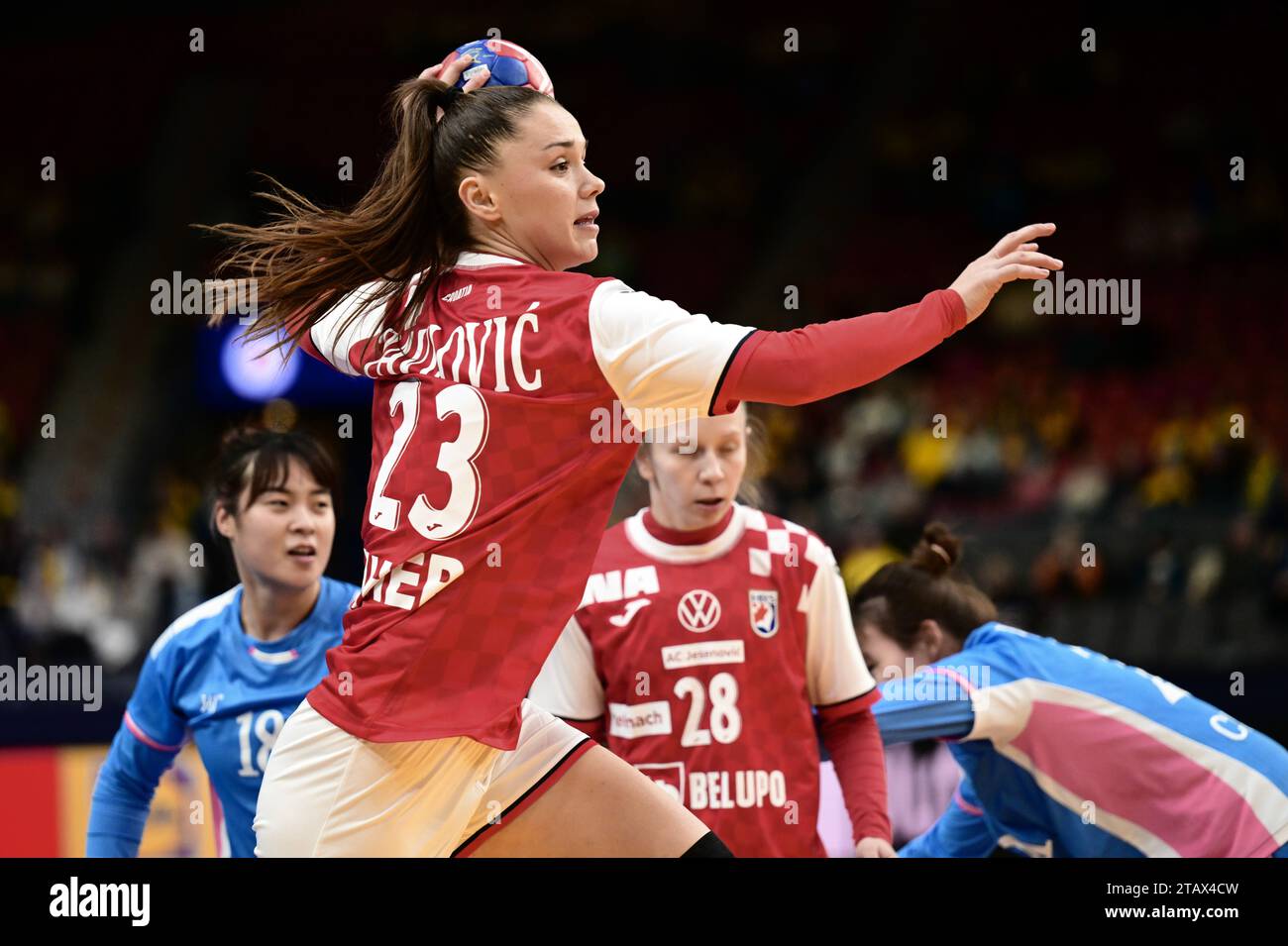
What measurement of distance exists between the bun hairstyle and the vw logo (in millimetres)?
600

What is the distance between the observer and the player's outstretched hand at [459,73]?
320 centimetres

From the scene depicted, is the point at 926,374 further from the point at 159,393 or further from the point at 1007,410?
the point at 159,393

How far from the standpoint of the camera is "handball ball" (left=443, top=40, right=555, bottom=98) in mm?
3234

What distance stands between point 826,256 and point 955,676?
13.7m

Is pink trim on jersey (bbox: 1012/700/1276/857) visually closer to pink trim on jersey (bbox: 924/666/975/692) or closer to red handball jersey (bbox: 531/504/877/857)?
pink trim on jersey (bbox: 924/666/975/692)

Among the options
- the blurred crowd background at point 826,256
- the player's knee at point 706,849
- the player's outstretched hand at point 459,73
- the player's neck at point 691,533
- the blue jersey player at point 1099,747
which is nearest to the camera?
the player's knee at point 706,849

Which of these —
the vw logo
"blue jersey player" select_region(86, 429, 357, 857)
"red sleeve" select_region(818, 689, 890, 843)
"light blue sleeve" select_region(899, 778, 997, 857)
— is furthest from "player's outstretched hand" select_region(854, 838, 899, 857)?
"blue jersey player" select_region(86, 429, 357, 857)

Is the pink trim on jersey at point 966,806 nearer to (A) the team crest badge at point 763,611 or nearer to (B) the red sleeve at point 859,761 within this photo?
(B) the red sleeve at point 859,761

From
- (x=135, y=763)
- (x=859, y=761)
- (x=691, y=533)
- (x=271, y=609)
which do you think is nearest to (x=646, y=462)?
(x=691, y=533)

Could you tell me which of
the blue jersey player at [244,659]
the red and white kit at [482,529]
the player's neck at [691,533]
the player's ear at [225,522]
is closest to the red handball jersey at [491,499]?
the red and white kit at [482,529]

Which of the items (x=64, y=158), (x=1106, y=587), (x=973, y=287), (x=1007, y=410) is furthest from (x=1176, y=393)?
(x=64, y=158)

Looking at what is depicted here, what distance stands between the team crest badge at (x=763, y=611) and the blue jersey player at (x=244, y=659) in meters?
1.18

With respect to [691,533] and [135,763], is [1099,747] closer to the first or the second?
[691,533]
